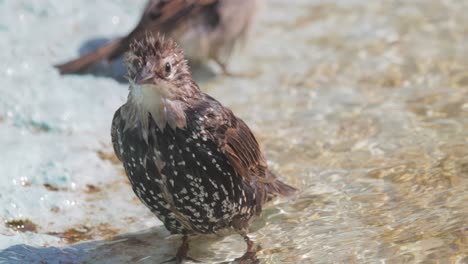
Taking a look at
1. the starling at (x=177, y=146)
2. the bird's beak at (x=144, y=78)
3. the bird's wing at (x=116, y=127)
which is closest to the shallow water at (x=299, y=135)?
the starling at (x=177, y=146)

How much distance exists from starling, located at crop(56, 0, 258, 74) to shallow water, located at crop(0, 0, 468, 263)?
0.86ft

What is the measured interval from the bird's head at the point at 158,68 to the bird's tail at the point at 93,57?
294 centimetres

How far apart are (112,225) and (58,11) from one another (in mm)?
3432

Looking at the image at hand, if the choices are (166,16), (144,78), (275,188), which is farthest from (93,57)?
(144,78)

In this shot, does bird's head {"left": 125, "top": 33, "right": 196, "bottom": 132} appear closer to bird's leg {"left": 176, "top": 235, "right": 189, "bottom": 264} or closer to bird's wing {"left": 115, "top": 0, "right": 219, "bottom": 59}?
bird's leg {"left": 176, "top": 235, "right": 189, "bottom": 264}

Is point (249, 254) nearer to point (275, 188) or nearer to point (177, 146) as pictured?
Answer: point (275, 188)

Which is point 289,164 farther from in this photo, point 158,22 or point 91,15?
point 91,15

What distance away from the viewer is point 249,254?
195 inches

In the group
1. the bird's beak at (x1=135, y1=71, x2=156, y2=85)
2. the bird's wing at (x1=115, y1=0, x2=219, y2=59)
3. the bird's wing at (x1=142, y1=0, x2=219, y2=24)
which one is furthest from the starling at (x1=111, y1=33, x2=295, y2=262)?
the bird's wing at (x1=142, y1=0, x2=219, y2=24)

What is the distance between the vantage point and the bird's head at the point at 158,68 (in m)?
4.47

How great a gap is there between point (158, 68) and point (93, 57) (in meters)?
3.30

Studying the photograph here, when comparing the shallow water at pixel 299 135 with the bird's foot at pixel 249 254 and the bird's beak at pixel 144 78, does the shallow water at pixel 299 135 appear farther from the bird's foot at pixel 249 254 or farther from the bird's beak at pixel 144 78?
the bird's beak at pixel 144 78

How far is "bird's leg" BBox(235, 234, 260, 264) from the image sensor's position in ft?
16.0

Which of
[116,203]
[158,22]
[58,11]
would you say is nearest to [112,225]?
[116,203]
